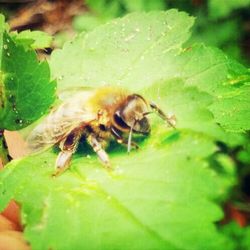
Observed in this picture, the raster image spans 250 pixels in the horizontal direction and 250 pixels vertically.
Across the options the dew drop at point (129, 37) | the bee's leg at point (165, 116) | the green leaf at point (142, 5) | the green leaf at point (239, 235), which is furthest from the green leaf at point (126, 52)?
the green leaf at point (142, 5)

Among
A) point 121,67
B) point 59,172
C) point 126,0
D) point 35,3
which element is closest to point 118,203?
point 59,172

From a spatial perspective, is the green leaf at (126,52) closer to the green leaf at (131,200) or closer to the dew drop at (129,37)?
the dew drop at (129,37)

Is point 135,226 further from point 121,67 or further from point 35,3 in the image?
point 35,3

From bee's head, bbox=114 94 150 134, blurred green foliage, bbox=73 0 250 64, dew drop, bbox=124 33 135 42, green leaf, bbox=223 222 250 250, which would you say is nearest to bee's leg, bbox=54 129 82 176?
bee's head, bbox=114 94 150 134

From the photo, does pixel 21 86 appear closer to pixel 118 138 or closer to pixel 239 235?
pixel 118 138

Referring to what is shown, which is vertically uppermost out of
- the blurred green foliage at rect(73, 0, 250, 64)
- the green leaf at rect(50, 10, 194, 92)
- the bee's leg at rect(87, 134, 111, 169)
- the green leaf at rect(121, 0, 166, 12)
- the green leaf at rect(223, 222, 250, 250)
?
the green leaf at rect(50, 10, 194, 92)

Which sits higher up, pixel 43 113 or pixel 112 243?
pixel 43 113

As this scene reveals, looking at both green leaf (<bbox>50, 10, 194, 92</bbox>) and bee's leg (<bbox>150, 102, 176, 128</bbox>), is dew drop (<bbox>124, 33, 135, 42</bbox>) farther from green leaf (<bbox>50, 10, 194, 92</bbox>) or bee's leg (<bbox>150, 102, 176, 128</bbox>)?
bee's leg (<bbox>150, 102, 176, 128</bbox>)

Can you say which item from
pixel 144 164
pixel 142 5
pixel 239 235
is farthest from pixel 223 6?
pixel 144 164
